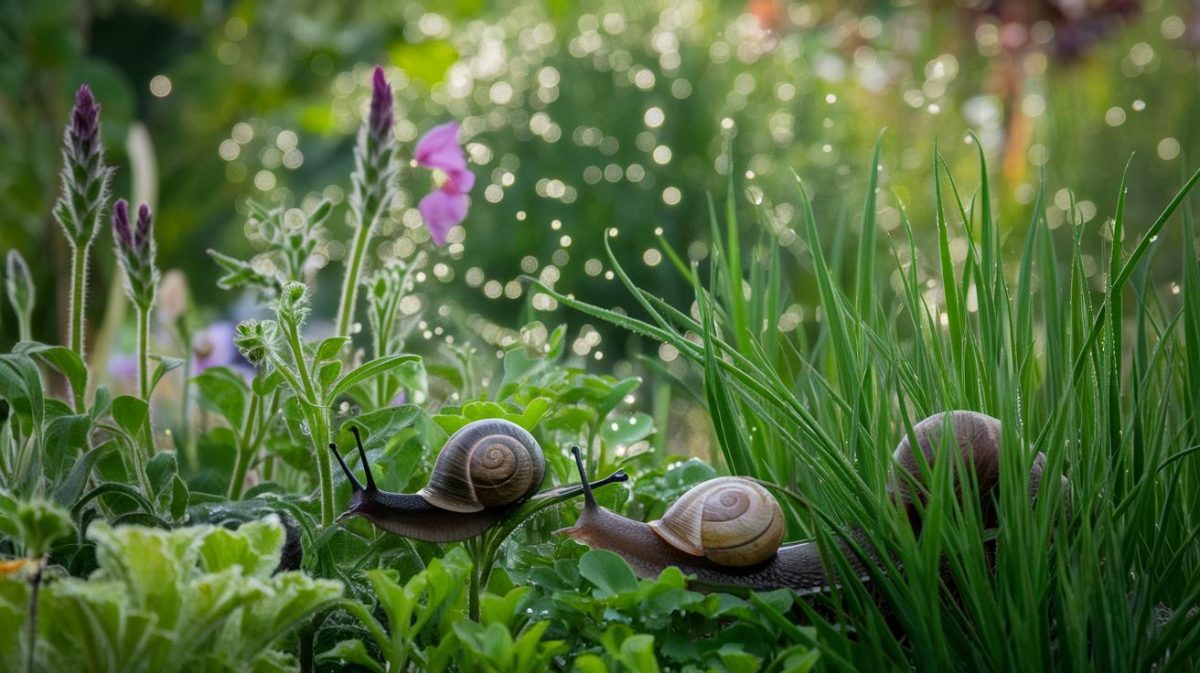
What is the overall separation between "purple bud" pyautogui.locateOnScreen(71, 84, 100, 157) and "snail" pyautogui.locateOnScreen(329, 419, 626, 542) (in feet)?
0.75

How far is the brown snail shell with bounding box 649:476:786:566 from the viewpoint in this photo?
538mm

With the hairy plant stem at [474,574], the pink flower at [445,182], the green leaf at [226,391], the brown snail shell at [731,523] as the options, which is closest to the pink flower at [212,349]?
the green leaf at [226,391]

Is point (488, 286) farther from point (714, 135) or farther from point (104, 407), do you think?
point (104, 407)

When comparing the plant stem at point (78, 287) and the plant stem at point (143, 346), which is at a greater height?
the plant stem at point (78, 287)

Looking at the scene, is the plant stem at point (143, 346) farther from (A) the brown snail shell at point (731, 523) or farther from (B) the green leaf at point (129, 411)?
(A) the brown snail shell at point (731, 523)


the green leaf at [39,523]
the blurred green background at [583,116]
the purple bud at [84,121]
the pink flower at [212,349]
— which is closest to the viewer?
the green leaf at [39,523]

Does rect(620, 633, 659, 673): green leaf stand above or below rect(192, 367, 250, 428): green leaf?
below

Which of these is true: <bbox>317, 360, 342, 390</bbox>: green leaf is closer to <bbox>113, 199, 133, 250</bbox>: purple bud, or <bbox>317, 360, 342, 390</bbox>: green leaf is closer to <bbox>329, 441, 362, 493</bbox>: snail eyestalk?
<bbox>329, 441, 362, 493</bbox>: snail eyestalk

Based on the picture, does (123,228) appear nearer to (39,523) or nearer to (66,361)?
(66,361)

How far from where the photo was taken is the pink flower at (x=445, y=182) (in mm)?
772

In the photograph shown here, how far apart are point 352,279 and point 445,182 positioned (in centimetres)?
13

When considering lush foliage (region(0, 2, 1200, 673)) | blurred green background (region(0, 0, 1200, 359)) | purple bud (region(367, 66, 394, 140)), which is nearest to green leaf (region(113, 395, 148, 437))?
lush foliage (region(0, 2, 1200, 673))

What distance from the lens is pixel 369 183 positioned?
2.31 feet

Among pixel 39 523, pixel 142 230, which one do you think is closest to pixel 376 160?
pixel 142 230
